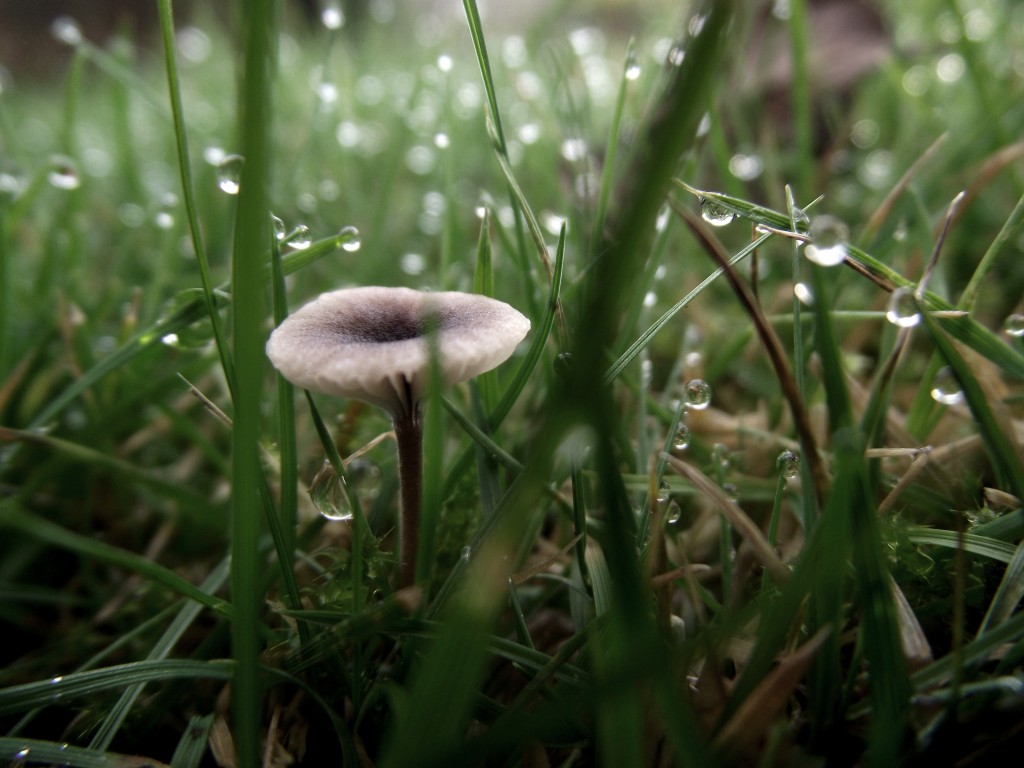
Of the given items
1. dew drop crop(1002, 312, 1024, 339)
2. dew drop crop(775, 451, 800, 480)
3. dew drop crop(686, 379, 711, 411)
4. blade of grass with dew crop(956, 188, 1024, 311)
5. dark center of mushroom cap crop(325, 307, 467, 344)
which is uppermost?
blade of grass with dew crop(956, 188, 1024, 311)

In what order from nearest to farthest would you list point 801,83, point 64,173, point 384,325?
point 384,325 → point 64,173 → point 801,83

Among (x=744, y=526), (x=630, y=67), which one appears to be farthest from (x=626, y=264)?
(x=630, y=67)

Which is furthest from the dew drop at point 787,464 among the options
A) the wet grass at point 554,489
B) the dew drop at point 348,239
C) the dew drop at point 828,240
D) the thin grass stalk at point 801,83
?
the thin grass stalk at point 801,83

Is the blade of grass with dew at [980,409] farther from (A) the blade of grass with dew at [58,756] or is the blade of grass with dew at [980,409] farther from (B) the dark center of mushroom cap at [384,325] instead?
(A) the blade of grass with dew at [58,756]

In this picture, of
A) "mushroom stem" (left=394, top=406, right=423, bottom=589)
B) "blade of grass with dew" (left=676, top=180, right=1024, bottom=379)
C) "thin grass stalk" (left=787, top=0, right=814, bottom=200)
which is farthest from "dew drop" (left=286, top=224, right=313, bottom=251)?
"thin grass stalk" (left=787, top=0, right=814, bottom=200)

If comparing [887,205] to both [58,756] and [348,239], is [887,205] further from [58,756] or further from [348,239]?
[58,756]

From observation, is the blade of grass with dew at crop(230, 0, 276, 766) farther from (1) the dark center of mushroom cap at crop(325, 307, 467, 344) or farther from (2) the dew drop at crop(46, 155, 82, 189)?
(2) the dew drop at crop(46, 155, 82, 189)
